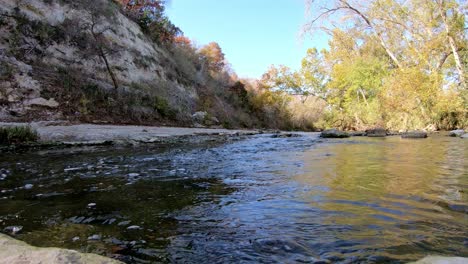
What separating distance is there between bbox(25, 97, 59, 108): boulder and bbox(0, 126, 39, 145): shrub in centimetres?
445

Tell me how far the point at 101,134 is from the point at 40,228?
7.66m

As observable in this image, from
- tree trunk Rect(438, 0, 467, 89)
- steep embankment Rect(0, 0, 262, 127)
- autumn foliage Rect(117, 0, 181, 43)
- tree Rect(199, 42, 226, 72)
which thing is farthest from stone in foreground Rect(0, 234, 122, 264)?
tree Rect(199, 42, 226, 72)

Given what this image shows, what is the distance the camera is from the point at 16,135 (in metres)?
7.58

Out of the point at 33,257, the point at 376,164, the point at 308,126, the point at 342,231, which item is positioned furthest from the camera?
the point at 308,126

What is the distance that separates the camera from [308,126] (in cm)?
3359

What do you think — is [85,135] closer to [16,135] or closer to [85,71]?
[16,135]

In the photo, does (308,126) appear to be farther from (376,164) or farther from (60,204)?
(60,204)

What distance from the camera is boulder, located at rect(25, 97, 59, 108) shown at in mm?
11664

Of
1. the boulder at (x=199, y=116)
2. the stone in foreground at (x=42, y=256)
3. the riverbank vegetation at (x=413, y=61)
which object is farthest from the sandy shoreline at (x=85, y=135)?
the riverbank vegetation at (x=413, y=61)

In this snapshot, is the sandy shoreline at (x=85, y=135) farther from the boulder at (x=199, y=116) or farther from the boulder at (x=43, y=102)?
the boulder at (x=199, y=116)

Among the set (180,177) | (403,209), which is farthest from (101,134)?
(403,209)

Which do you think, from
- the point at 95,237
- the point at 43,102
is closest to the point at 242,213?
the point at 95,237

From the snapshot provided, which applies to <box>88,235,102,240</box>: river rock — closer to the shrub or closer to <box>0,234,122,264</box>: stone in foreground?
<box>0,234,122,264</box>: stone in foreground

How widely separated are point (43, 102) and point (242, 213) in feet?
39.0
